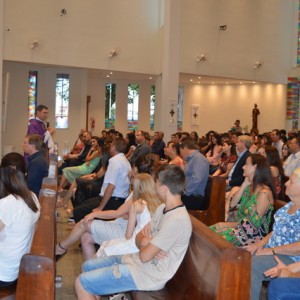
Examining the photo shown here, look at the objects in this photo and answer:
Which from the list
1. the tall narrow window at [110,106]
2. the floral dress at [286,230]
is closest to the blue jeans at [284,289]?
the floral dress at [286,230]

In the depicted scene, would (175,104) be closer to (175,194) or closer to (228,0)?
(228,0)

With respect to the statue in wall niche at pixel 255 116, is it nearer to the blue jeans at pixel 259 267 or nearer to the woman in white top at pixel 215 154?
the woman in white top at pixel 215 154

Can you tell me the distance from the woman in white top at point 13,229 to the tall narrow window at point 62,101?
1335 cm

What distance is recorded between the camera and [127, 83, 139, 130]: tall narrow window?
20.2 meters

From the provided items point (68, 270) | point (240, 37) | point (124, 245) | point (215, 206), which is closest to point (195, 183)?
point (215, 206)

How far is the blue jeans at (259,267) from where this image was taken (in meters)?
3.45

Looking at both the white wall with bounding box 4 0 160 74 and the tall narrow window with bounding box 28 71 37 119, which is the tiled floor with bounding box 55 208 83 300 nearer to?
the white wall with bounding box 4 0 160 74

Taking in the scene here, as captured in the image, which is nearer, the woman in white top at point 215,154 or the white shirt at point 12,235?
the white shirt at point 12,235

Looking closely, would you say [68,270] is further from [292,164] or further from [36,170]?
[292,164]

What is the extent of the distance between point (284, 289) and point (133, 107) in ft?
57.7

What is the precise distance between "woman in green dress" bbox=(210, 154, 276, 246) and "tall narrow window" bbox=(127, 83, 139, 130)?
51.7ft

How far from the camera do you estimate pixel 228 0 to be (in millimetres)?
17094

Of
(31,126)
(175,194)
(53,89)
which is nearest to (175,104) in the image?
(53,89)

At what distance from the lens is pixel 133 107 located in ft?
66.4
